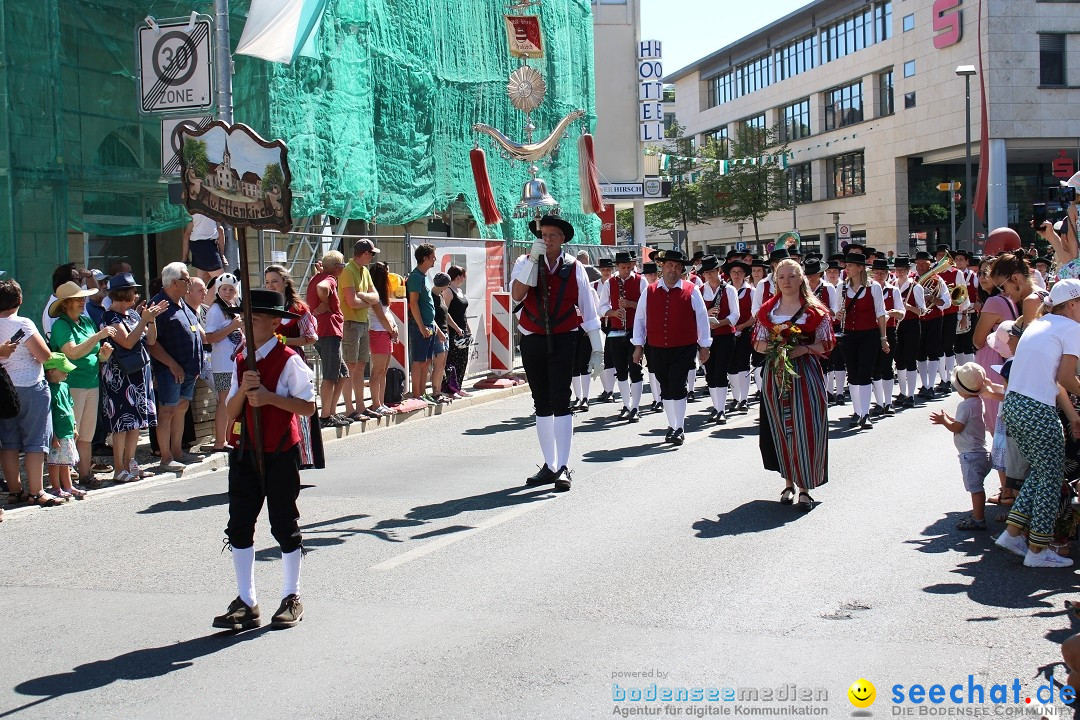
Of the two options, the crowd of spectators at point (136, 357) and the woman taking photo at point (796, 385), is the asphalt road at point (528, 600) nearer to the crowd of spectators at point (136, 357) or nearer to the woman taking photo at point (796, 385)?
the woman taking photo at point (796, 385)

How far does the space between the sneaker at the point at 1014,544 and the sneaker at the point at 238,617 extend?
4466 millimetres

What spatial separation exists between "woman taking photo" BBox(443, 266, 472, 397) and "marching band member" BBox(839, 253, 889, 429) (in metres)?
5.21

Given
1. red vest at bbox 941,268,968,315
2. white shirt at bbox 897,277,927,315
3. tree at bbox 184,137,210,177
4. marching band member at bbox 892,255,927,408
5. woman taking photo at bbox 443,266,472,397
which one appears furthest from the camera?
red vest at bbox 941,268,968,315

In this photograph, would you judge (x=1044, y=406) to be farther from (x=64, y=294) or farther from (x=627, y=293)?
(x=627, y=293)

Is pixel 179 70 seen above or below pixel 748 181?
below

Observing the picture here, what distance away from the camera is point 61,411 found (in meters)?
9.74

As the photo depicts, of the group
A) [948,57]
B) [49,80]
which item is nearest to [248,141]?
[49,80]

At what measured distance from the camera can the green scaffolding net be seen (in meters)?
15.1

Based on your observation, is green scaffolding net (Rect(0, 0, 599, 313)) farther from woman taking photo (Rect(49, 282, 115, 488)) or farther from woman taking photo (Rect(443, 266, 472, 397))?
woman taking photo (Rect(49, 282, 115, 488))

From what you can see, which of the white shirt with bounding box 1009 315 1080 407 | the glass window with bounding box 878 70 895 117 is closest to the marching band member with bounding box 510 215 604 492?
the white shirt with bounding box 1009 315 1080 407

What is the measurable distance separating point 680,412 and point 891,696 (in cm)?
763

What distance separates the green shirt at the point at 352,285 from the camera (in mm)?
13594

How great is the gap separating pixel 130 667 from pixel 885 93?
58.0 meters

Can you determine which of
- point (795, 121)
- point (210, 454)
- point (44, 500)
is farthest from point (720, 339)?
point (795, 121)
